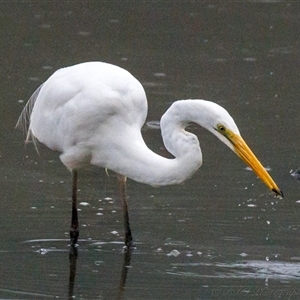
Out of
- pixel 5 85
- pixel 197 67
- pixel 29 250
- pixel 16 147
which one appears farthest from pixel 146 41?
pixel 29 250

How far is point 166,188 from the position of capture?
8336 mm

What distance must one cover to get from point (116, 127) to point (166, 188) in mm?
1497

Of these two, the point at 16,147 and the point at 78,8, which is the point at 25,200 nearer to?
the point at 16,147

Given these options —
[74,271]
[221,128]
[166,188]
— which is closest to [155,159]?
[221,128]

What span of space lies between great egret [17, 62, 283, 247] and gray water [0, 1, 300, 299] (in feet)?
1.32

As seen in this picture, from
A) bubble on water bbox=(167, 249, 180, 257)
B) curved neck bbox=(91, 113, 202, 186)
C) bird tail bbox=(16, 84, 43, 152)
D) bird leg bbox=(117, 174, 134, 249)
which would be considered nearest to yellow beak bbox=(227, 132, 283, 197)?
curved neck bbox=(91, 113, 202, 186)

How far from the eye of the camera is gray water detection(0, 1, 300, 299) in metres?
6.47

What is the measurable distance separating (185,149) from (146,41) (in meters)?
7.63

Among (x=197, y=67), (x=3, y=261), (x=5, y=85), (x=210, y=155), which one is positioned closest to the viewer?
(x=3, y=261)

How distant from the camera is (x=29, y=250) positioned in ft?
22.8

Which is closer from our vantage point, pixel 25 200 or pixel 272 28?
pixel 25 200

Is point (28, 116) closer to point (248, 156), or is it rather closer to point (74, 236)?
point (74, 236)

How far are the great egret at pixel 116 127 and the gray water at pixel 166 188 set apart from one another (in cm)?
40

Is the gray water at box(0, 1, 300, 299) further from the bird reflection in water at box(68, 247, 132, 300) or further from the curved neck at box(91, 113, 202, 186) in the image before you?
the curved neck at box(91, 113, 202, 186)
